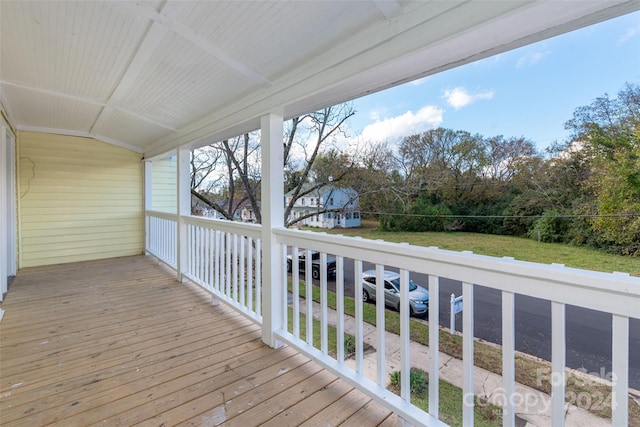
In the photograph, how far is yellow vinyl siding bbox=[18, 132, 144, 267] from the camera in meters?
4.78

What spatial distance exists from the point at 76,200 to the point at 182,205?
274 cm

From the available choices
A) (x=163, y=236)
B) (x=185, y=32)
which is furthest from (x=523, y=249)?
(x=163, y=236)

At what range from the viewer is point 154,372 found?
6.48 feet

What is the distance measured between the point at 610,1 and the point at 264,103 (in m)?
1.98

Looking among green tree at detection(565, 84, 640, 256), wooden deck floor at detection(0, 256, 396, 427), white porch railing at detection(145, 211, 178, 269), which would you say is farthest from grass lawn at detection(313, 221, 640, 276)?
white porch railing at detection(145, 211, 178, 269)

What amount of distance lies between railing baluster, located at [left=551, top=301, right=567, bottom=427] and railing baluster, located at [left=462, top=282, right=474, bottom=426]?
0.28 meters

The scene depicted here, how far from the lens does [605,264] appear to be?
1008 mm

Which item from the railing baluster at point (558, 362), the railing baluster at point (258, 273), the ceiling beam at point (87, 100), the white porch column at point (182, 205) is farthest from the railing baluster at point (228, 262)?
the railing baluster at point (558, 362)

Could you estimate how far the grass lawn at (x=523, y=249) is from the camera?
3.28 feet

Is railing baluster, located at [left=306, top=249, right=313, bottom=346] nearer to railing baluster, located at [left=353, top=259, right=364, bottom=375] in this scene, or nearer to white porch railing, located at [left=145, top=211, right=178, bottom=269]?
railing baluster, located at [left=353, top=259, right=364, bottom=375]

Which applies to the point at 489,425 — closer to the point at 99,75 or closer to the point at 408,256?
the point at 408,256

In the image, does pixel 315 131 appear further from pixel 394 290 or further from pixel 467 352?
pixel 467 352

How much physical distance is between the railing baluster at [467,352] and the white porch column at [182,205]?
3683 mm

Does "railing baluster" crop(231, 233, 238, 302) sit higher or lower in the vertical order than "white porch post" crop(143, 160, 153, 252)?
lower
